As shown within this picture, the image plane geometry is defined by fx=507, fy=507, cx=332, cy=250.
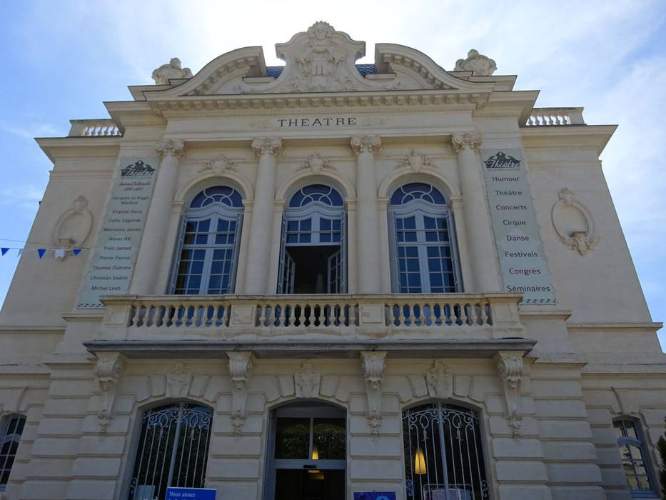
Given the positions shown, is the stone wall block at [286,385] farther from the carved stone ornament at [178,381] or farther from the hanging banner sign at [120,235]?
the hanging banner sign at [120,235]

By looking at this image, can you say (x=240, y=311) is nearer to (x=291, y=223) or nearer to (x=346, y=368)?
(x=346, y=368)

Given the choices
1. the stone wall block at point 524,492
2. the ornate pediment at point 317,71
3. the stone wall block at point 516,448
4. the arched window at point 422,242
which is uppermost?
the ornate pediment at point 317,71

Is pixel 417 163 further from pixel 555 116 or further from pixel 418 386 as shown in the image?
pixel 418 386

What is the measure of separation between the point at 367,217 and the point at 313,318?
10.4 feet

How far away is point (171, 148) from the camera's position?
1394 centimetres

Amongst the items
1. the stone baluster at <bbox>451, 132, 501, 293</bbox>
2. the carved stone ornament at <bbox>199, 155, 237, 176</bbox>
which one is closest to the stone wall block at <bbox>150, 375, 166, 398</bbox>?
the carved stone ornament at <bbox>199, 155, 237, 176</bbox>

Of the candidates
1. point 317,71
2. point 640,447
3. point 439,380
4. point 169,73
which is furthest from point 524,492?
point 169,73

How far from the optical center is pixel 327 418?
10.8 meters

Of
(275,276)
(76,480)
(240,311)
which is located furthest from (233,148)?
(76,480)

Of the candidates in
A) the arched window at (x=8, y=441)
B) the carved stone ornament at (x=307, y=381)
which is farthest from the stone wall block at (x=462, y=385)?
the arched window at (x=8, y=441)

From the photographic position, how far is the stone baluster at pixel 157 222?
1206cm

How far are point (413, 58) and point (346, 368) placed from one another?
9.43 meters

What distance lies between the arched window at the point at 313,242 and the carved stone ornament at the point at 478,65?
19.5 ft

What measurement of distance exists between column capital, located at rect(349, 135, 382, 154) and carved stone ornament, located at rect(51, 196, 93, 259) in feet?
25.1
